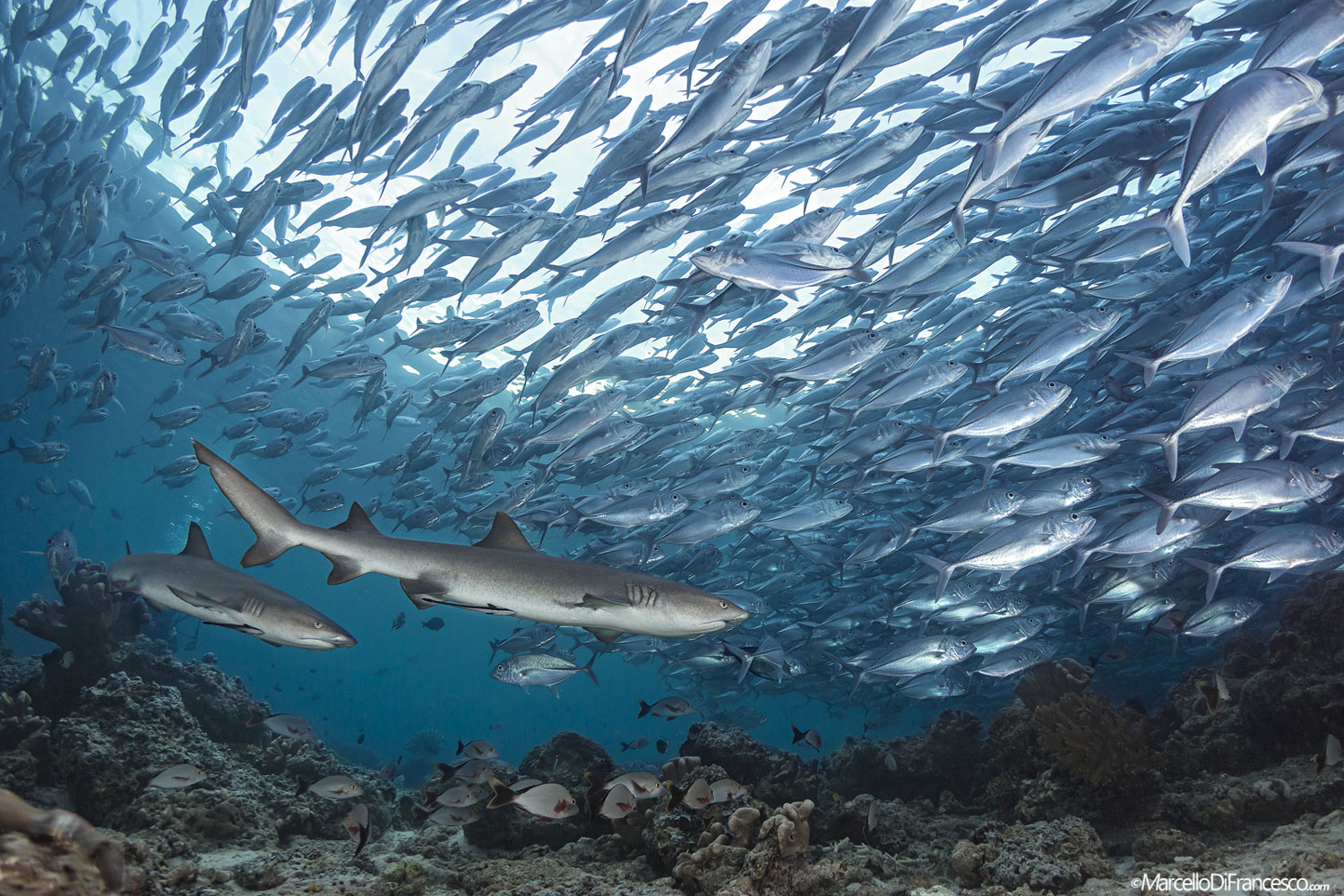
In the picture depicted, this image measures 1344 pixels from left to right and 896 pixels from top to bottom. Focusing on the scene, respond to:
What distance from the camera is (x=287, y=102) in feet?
28.2

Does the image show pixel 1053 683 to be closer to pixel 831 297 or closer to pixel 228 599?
pixel 831 297

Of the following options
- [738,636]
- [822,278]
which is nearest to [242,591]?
[822,278]

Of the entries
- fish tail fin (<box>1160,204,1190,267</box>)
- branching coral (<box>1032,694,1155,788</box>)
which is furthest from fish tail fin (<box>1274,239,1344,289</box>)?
branching coral (<box>1032,694,1155,788</box>)

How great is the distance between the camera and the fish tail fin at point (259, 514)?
8.32 ft

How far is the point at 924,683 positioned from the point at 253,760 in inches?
398

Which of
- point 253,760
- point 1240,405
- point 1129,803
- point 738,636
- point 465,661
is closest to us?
point 1240,405

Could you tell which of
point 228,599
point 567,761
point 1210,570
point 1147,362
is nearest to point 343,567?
point 228,599

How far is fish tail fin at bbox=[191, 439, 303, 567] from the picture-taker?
254cm

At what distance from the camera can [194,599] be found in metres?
3.04

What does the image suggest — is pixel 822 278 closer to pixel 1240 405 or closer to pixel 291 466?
pixel 1240 405

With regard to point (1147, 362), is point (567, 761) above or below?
below

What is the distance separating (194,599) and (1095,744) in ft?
23.5

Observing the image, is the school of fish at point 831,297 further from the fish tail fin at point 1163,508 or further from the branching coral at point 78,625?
the branching coral at point 78,625

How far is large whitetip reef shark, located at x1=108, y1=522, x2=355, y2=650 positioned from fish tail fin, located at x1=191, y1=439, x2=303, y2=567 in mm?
422
